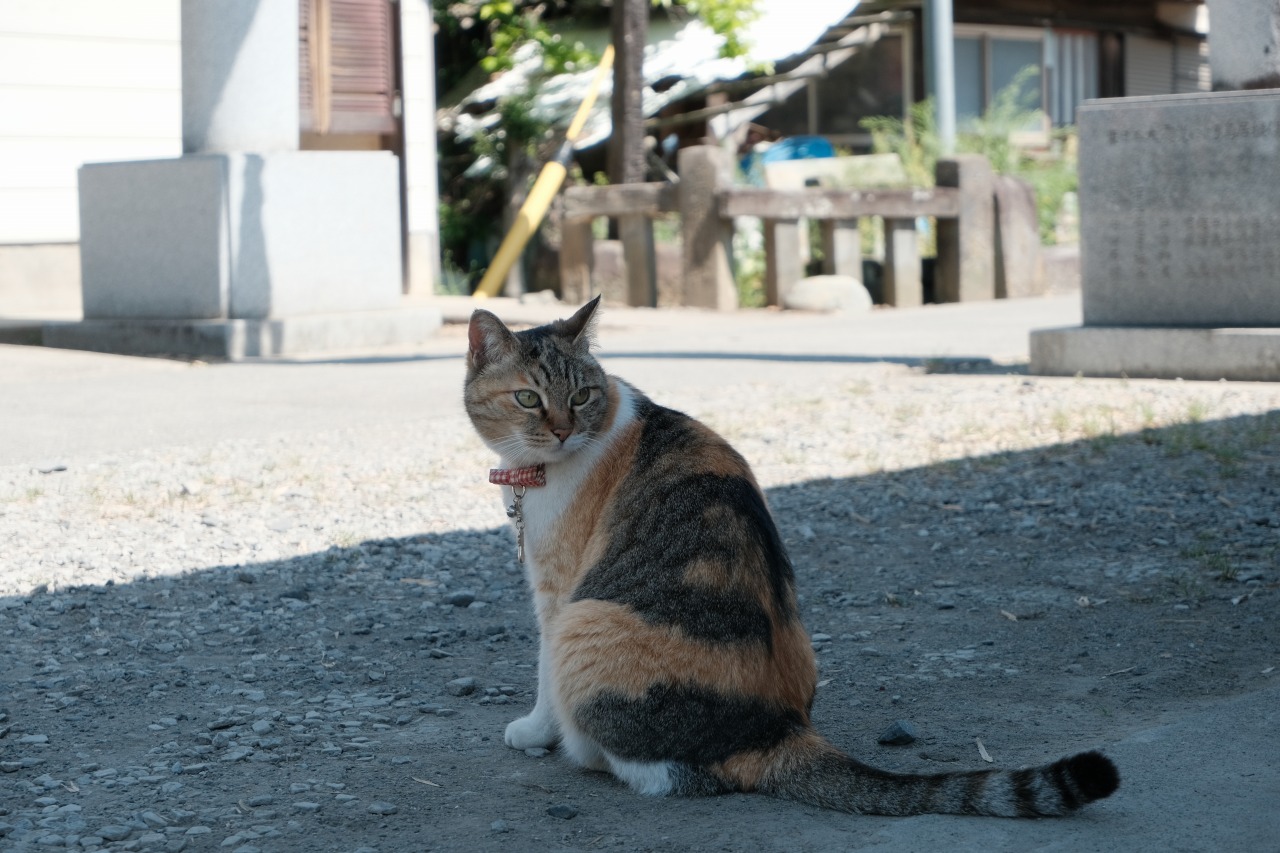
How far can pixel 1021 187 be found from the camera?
14.7 meters

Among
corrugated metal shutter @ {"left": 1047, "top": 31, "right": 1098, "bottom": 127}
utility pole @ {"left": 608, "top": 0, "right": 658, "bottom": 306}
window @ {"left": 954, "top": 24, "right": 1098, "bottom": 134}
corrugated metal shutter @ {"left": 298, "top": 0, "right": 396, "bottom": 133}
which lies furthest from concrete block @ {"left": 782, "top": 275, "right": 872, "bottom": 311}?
corrugated metal shutter @ {"left": 1047, "top": 31, "right": 1098, "bottom": 127}

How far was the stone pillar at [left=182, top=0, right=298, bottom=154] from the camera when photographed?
1027 cm

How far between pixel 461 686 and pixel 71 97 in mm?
11371

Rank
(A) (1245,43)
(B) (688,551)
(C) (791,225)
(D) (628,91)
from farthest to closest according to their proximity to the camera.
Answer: (D) (628,91), (C) (791,225), (A) (1245,43), (B) (688,551)

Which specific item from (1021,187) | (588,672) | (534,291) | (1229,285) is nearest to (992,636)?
(588,672)

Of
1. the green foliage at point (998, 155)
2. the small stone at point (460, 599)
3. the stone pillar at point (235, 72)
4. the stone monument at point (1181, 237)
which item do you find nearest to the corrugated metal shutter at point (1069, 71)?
the green foliage at point (998, 155)

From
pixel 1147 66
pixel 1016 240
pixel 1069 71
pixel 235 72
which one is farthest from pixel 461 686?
pixel 1147 66

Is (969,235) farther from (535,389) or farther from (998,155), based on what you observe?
(535,389)

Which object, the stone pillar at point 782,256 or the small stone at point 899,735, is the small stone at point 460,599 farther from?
the stone pillar at point 782,256

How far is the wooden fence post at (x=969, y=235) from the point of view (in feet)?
47.3

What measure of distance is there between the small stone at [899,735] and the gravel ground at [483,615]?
0.07 feet

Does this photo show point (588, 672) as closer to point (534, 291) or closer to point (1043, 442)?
point (1043, 442)

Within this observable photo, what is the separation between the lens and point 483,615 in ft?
15.7

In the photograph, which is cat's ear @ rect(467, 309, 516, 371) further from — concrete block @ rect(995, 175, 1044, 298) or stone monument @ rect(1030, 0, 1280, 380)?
concrete block @ rect(995, 175, 1044, 298)
